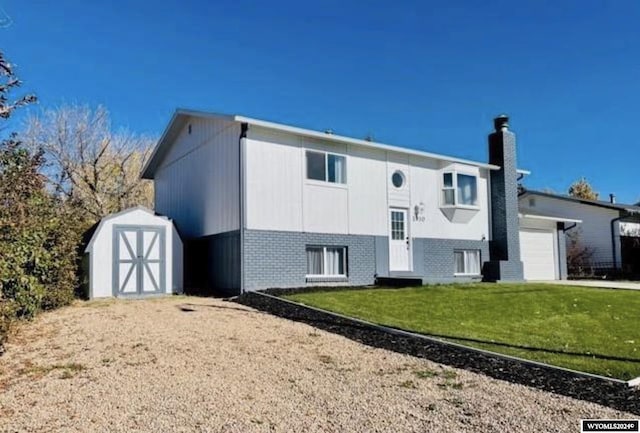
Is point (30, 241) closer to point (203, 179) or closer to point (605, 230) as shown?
point (203, 179)

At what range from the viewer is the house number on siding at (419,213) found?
60.4 feet

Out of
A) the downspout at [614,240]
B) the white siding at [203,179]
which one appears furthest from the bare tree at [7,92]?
the downspout at [614,240]

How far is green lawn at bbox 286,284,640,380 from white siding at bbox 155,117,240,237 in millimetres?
4442

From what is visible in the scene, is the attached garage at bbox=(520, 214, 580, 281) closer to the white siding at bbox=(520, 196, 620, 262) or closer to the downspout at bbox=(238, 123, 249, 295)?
the white siding at bbox=(520, 196, 620, 262)

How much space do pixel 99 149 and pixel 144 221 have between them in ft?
51.4

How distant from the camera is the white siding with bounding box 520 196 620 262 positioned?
28.2m

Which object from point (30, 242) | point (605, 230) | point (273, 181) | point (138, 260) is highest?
point (273, 181)

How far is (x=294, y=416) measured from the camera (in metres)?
4.89

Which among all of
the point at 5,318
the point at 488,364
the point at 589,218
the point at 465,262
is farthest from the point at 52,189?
the point at 589,218

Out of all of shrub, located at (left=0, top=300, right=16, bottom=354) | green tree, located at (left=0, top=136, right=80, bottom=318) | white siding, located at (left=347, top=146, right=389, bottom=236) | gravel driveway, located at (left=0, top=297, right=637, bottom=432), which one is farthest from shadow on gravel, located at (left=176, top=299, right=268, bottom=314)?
white siding, located at (left=347, top=146, right=389, bottom=236)

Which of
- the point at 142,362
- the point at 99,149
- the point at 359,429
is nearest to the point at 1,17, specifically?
the point at 142,362

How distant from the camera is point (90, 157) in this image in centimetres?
2841

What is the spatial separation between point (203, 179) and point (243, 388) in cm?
1281

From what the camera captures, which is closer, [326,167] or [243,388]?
[243,388]
